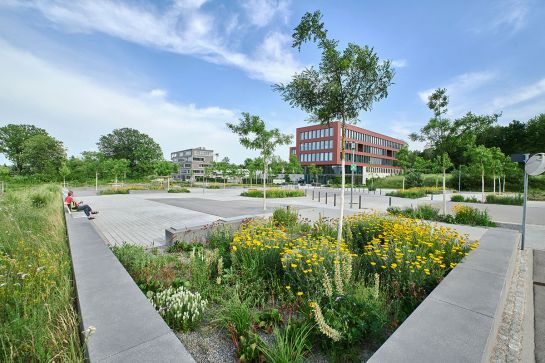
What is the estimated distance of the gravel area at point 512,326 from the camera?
7.99 ft

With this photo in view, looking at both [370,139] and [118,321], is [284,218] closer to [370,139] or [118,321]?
[118,321]

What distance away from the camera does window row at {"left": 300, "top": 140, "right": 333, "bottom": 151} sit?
63.1 meters

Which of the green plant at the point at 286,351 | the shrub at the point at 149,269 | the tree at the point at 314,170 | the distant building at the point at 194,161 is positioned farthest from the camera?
the distant building at the point at 194,161

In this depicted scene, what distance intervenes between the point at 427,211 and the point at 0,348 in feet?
45.6

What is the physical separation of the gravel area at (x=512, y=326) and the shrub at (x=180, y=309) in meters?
3.14

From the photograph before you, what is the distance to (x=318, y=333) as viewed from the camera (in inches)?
95.2

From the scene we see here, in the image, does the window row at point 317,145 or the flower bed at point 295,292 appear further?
the window row at point 317,145

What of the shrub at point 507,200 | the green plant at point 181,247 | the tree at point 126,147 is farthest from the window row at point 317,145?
the green plant at point 181,247

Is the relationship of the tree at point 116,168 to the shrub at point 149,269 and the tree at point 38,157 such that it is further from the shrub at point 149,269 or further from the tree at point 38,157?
the shrub at point 149,269

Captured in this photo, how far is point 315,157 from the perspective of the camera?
66.2 meters

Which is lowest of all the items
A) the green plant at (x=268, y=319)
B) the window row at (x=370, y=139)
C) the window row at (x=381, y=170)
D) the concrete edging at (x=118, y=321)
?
the green plant at (x=268, y=319)

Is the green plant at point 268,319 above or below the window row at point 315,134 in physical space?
below

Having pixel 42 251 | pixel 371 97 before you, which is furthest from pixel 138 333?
pixel 371 97

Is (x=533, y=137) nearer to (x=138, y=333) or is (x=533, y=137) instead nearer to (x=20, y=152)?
(x=138, y=333)
